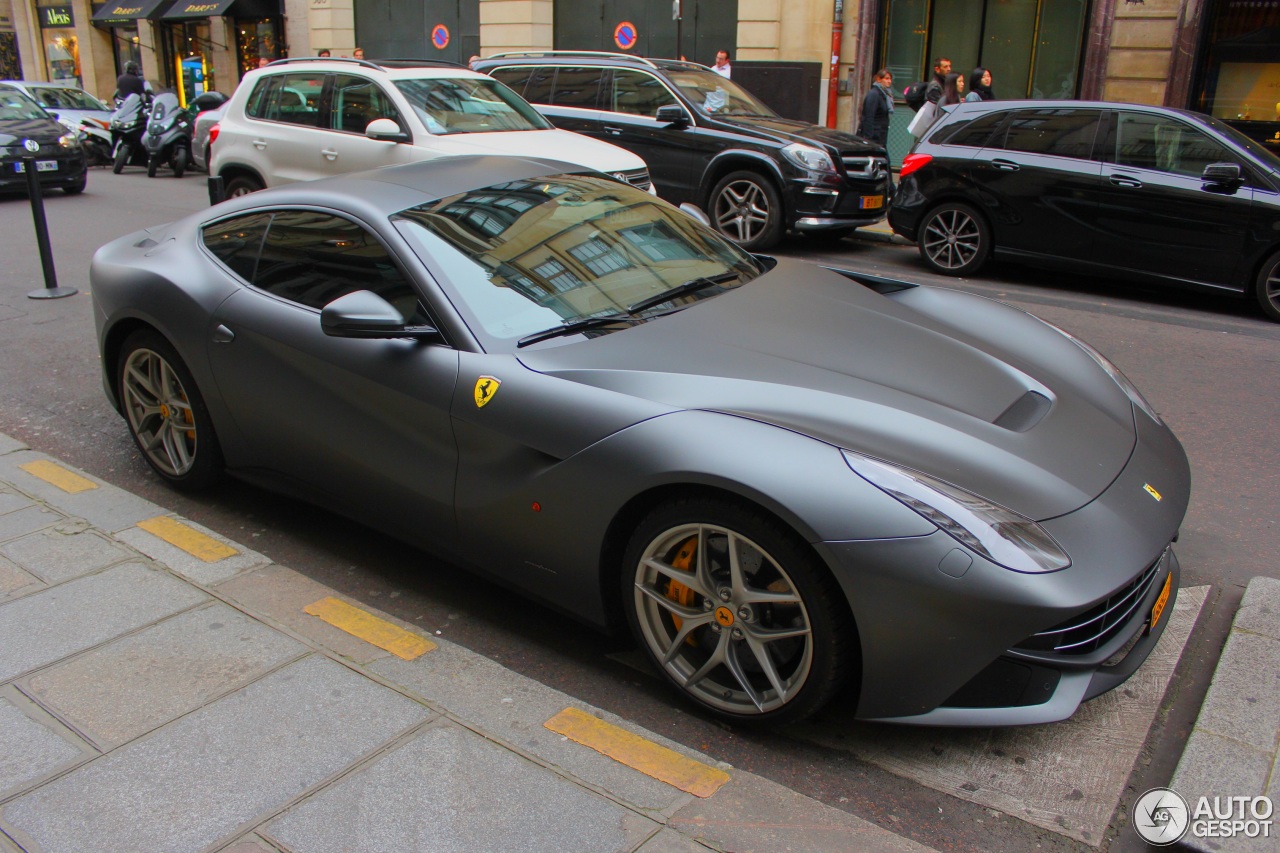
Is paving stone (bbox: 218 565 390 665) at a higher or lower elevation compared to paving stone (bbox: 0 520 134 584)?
lower

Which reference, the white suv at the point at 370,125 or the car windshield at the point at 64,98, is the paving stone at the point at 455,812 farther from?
the car windshield at the point at 64,98

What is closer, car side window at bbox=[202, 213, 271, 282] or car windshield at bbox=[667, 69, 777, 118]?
car side window at bbox=[202, 213, 271, 282]

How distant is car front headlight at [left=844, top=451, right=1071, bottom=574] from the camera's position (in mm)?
2541

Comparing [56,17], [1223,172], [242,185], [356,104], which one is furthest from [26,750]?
[56,17]

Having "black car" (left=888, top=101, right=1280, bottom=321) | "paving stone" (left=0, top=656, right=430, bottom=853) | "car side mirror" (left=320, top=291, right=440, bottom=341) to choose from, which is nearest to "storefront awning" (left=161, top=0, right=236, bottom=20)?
"black car" (left=888, top=101, right=1280, bottom=321)

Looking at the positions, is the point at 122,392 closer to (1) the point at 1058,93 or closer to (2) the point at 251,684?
(2) the point at 251,684

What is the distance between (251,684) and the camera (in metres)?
3.01

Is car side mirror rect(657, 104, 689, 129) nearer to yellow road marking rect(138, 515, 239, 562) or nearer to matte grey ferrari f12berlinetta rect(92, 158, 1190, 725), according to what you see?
matte grey ferrari f12berlinetta rect(92, 158, 1190, 725)

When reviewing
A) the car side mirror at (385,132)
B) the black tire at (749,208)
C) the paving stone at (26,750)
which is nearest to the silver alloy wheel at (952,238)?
the black tire at (749,208)

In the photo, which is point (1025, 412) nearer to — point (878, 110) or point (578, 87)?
point (578, 87)

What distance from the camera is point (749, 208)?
10570 mm

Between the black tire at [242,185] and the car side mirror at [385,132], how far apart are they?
187cm

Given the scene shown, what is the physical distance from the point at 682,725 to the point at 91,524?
257 cm

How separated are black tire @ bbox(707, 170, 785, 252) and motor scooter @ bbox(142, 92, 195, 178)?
1088cm
